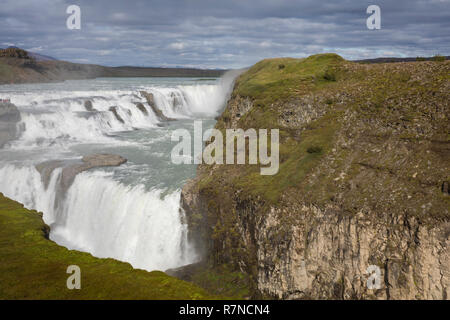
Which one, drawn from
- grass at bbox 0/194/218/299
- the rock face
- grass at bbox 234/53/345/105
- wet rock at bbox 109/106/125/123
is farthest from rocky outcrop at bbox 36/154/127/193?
wet rock at bbox 109/106/125/123

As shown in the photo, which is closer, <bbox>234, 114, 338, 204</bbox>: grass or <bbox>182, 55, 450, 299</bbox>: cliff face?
<bbox>182, 55, 450, 299</bbox>: cliff face

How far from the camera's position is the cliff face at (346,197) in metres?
14.4

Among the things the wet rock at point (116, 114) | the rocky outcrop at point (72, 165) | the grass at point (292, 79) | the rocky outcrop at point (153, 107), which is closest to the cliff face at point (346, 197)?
the grass at point (292, 79)

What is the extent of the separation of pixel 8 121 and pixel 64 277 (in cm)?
3821

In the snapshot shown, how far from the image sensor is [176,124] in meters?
54.5

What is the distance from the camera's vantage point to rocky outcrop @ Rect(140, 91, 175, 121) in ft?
192

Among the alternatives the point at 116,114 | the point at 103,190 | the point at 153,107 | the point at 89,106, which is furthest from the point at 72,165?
the point at 153,107

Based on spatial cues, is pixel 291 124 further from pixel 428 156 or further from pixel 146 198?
pixel 146 198

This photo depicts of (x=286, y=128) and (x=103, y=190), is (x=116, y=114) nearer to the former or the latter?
(x=103, y=190)

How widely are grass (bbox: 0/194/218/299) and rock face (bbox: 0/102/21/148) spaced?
30.9 m

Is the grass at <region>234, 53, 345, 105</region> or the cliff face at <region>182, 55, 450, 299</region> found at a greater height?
the grass at <region>234, 53, 345, 105</region>

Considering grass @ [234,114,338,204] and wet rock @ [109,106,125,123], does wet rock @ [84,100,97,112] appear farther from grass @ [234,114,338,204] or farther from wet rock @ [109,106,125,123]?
grass @ [234,114,338,204]

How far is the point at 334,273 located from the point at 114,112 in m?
43.2
